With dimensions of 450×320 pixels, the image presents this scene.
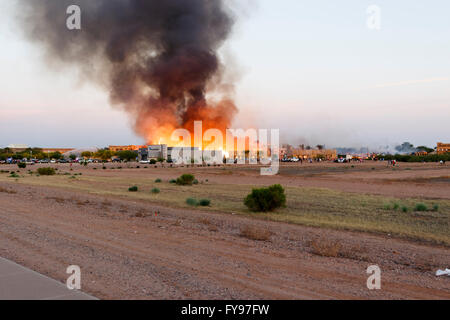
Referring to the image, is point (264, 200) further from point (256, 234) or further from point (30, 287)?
point (30, 287)

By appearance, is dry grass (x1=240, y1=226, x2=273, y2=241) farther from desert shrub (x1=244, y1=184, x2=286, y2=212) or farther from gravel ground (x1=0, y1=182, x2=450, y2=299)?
desert shrub (x1=244, y1=184, x2=286, y2=212)

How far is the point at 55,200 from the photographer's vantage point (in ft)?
65.7

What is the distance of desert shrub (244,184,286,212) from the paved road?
40.6ft

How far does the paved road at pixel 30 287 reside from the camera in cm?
520

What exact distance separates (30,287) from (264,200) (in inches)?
514

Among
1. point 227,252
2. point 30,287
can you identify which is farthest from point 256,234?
point 30,287

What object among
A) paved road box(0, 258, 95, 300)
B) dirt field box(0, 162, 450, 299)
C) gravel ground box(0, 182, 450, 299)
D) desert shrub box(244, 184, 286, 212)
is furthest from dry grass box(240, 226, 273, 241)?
desert shrub box(244, 184, 286, 212)

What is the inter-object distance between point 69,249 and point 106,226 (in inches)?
136

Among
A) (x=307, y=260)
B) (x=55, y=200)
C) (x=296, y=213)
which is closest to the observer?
(x=307, y=260)

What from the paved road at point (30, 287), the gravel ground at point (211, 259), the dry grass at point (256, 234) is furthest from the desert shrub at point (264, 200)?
the paved road at point (30, 287)

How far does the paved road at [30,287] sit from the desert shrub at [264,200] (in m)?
12.4
